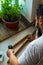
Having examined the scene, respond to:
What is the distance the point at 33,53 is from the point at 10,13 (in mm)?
1077

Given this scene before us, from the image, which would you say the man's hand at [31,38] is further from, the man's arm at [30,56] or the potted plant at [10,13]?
the man's arm at [30,56]

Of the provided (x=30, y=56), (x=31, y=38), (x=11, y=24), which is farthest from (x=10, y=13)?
(x=30, y=56)

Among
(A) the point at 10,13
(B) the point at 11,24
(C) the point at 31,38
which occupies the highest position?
(A) the point at 10,13

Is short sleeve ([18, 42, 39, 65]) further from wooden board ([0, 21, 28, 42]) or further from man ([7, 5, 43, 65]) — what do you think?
wooden board ([0, 21, 28, 42])

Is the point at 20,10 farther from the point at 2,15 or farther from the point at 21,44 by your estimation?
the point at 21,44

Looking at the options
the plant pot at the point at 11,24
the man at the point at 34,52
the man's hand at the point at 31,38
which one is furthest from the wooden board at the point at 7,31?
the man at the point at 34,52

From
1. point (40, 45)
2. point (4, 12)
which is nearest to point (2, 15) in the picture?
point (4, 12)

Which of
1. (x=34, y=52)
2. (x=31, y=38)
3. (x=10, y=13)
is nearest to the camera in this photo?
(x=34, y=52)

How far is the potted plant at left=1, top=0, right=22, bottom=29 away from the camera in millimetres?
2371

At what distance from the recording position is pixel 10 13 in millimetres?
2381

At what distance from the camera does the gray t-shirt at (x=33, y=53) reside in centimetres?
136

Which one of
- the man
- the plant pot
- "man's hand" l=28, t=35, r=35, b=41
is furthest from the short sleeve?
the plant pot

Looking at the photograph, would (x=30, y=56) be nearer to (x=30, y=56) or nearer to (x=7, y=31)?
(x=30, y=56)

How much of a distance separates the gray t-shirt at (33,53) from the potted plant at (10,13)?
993 millimetres
